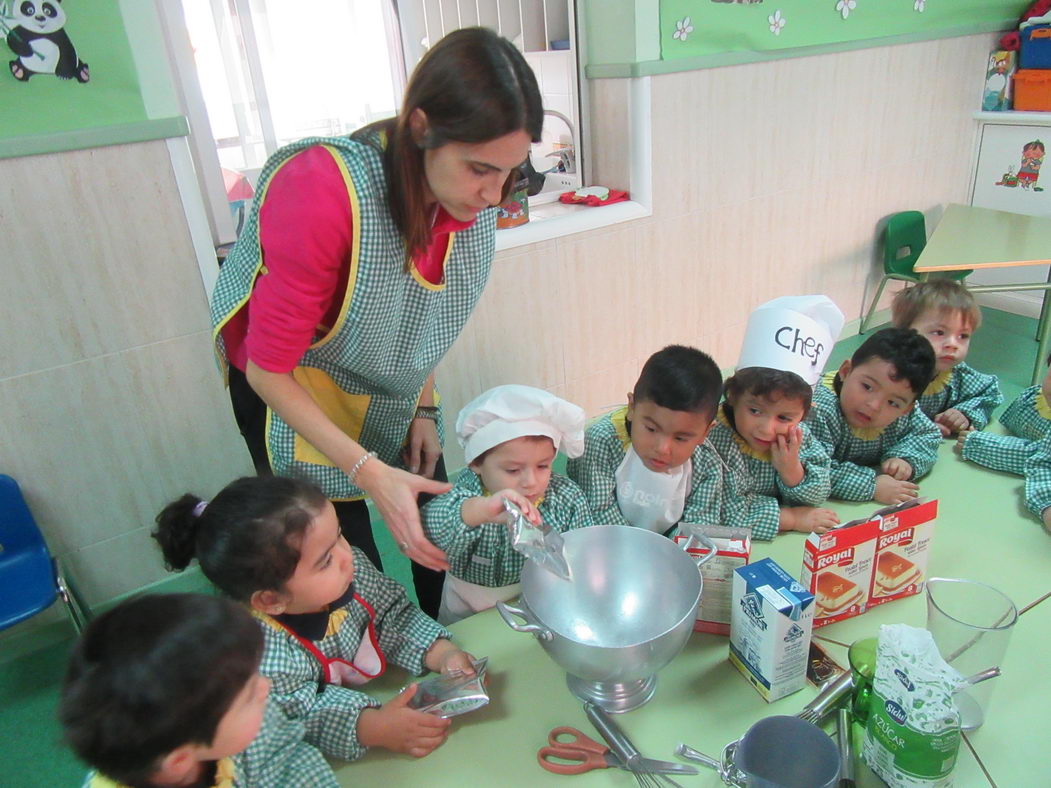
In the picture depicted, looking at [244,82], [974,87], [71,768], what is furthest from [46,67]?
[974,87]

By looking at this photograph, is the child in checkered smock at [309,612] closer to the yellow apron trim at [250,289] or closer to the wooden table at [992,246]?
the yellow apron trim at [250,289]

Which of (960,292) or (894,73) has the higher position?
(894,73)

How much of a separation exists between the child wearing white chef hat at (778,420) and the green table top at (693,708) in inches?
7.5

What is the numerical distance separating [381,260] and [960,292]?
4.67 ft

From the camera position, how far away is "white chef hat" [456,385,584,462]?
3.71 ft

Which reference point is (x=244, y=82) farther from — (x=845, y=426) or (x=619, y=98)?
(x=845, y=426)

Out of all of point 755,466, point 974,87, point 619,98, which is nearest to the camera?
point 755,466

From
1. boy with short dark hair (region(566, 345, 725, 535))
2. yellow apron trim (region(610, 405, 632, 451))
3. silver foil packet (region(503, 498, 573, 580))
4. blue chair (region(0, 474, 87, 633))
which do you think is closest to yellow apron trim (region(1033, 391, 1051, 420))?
boy with short dark hair (region(566, 345, 725, 535))

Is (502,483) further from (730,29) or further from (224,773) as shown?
(730,29)

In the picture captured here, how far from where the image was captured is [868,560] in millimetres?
924

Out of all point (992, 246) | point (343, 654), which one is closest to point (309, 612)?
point (343, 654)

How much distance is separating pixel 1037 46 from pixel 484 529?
326 centimetres

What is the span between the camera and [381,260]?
92 centimetres

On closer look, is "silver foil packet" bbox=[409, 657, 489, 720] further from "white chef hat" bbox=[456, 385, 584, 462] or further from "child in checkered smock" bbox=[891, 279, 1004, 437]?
"child in checkered smock" bbox=[891, 279, 1004, 437]
